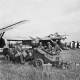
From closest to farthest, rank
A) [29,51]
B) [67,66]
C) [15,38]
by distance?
[67,66] < [29,51] < [15,38]

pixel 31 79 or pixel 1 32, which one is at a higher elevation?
pixel 1 32

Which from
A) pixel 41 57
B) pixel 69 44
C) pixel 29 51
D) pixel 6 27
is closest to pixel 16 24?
pixel 6 27

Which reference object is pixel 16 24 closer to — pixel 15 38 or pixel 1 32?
pixel 1 32

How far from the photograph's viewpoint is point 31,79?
5.91m

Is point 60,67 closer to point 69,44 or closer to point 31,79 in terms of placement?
point 31,79

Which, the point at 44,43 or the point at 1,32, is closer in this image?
the point at 1,32

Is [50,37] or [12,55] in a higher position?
[50,37]

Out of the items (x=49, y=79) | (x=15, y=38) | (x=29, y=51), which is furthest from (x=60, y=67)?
(x=15, y=38)

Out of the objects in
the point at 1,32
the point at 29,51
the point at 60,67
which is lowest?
the point at 60,67

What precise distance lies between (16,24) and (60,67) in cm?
381

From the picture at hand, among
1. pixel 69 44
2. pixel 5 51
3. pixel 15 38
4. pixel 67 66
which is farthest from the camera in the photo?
pixel 69 44

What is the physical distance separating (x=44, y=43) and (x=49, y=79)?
19.4 m

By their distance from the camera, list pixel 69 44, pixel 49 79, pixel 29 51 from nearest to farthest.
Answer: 1. pixel 49 79
2. pixel 29 51
3. pixel 69 44

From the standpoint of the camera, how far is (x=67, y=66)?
877 centimetres
